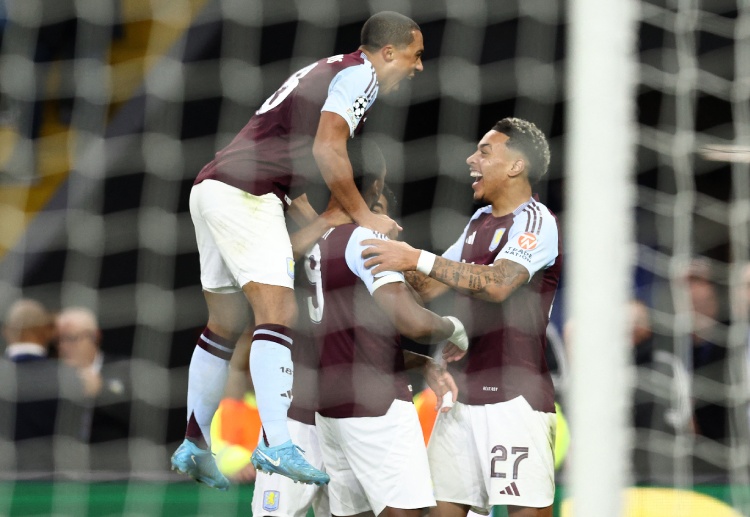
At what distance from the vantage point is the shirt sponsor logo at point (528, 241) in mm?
3873

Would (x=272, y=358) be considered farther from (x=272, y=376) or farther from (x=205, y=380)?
(x=205, y=380)

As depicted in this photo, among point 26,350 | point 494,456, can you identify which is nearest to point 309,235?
point 494,456

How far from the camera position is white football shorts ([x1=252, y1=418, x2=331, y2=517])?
156 inches

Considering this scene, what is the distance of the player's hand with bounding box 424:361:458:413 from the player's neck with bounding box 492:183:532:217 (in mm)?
595

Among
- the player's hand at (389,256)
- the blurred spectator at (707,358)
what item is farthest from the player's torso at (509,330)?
the blurred spectator at (707,358)

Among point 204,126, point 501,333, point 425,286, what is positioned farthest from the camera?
point 204,126

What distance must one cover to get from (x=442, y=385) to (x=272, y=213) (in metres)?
0.79

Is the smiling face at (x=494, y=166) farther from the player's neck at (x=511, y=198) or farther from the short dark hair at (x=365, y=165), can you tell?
the short dark hair at (x=365, y=165)

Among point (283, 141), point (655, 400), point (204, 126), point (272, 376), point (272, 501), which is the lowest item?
point (272, 501)

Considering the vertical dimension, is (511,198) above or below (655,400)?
above

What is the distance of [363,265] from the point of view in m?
3.82

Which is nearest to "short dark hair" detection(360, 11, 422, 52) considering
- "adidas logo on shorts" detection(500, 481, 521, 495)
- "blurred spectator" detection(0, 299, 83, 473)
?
"adidas logo on shorts" detection(500, 481, 521, 495)

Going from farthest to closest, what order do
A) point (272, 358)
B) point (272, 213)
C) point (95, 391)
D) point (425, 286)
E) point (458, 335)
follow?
point (95, 391), point (425, 286), point (458, 335), point (272, 213), point (272, 358)

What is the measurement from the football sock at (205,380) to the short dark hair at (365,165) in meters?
0.73
